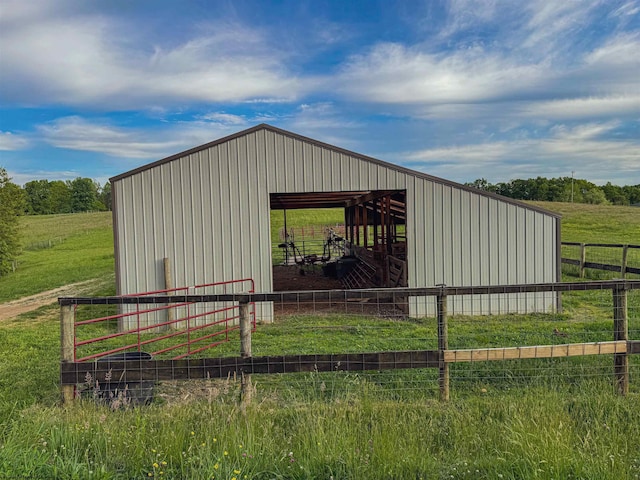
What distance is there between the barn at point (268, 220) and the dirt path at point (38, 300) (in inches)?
175

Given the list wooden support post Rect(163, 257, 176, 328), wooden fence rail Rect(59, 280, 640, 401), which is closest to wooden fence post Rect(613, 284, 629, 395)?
wooden fence rail Rect(59, 280, 640, 401)

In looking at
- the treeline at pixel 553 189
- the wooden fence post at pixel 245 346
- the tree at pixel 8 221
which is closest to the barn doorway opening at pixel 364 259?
the wooden fence post at pixel 245 346

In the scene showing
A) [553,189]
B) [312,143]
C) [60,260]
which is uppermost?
[553,189]

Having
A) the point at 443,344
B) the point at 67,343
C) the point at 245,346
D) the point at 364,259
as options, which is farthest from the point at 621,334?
the point at 364,259

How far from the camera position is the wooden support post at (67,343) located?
13.2 ft

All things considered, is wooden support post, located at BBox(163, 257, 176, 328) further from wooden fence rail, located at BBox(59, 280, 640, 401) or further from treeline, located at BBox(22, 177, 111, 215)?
treeline, located at BBox(22, 177, 111, 215)

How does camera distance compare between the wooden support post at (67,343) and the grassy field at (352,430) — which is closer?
the grassy field at (352,430)

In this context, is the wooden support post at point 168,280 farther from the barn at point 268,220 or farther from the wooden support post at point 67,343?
the wooden support post at point 67,343

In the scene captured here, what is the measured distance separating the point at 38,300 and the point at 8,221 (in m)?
9.72

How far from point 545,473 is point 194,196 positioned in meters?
8.44

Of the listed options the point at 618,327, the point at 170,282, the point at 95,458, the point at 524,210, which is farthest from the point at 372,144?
the point at 95,458

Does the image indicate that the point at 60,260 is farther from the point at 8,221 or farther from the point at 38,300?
the point at 38,300

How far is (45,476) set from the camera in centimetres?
270

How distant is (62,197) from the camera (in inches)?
3442
